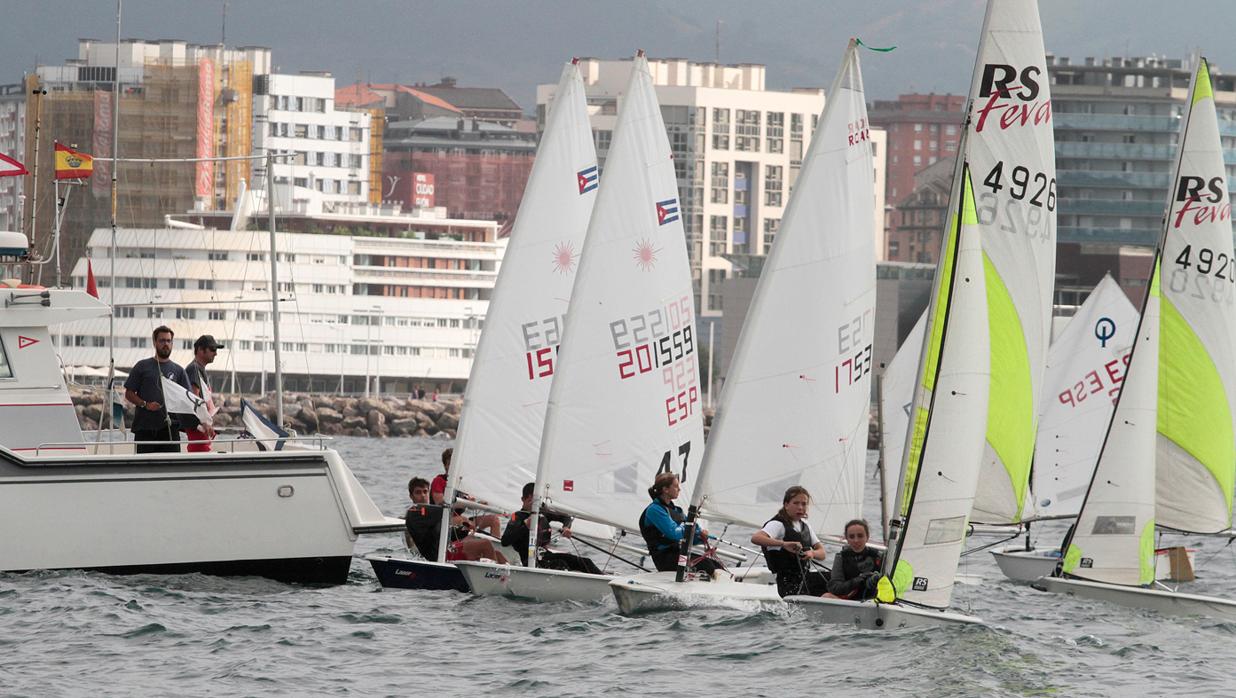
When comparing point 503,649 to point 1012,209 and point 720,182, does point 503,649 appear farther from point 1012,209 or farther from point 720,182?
point 720,182

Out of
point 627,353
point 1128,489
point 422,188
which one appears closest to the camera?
point 1128,489

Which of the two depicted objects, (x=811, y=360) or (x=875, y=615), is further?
(x=811, y=360)

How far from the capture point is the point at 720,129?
549ft

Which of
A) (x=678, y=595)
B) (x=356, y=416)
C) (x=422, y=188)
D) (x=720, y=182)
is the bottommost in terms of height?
(x=356, y=416)

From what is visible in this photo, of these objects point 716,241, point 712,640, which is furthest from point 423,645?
point 716,241

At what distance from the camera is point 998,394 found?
1717 centimetres

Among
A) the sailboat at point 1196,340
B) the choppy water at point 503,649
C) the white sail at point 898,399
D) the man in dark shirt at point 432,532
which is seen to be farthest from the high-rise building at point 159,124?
the choppy water at point 503,649

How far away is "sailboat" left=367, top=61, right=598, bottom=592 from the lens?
20484mm

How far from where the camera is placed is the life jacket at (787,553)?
16.8m

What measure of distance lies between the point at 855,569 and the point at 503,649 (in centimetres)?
298

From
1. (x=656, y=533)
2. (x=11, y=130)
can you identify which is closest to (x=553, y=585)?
(x=656, y=533)

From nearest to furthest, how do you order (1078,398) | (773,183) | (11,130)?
1. (1078,398)
2. (773,183)
3. (11,130)

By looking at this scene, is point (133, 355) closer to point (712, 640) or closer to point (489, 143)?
point (489, 143)

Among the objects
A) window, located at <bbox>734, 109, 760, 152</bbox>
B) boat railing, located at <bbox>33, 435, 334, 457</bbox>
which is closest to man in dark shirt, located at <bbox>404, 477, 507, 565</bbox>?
boat railing, located at <bbox>33, 435, 334, 457</bbox>
